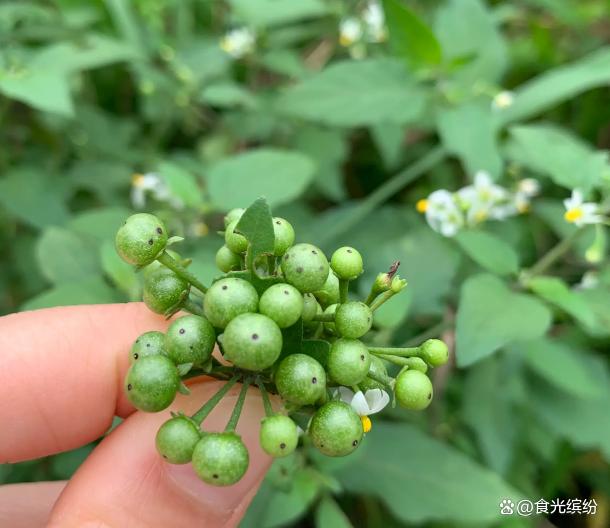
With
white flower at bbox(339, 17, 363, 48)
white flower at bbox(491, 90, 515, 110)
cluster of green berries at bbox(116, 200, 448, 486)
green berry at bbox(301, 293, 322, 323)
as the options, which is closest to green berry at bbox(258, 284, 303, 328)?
cluster of green berries at bbox(116, 200, 448, 486)

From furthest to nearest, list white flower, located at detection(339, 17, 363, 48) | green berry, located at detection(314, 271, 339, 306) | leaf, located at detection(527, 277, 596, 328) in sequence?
white flower, located at detection(339, 17, 363, 48), leaf, located at detection(527, 277, 596, 328), green berry, located at detection(314, 271, 339, 306)

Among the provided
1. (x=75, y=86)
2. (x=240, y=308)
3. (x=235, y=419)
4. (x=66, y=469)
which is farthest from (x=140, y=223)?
(x=75, y=86)

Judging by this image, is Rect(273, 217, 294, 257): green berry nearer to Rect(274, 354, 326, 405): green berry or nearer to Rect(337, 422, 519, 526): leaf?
Rect(274, 354, 326, 405): green berry

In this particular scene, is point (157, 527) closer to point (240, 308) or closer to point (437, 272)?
point (240, 308)

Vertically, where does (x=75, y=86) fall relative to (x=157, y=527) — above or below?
above

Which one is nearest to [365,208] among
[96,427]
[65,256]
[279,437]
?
[65,256]

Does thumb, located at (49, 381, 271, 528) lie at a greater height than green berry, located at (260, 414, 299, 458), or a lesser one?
lesser

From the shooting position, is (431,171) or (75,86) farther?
(431,171)
